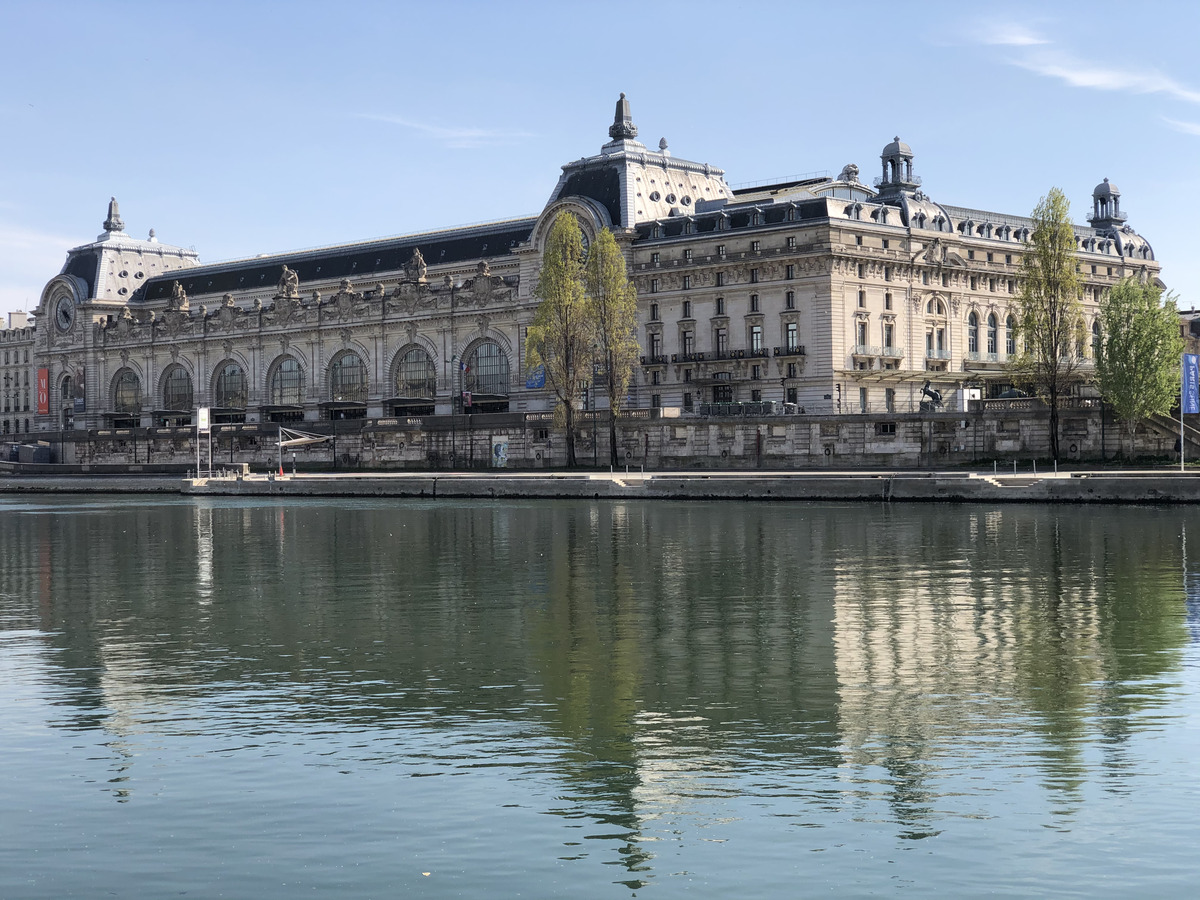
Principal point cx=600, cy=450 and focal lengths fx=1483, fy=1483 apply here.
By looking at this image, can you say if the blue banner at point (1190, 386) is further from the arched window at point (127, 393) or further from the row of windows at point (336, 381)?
the arched window at point (127, 393)

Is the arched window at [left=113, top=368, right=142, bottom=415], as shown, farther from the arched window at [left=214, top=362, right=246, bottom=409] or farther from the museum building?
the arched window at [left=214, top=362, right=246, bottom=409]

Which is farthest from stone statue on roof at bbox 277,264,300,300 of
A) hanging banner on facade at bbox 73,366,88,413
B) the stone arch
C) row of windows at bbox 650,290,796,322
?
row of windows at bbox 650,290,796,322

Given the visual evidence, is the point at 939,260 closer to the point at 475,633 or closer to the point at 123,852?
the point at 475,633

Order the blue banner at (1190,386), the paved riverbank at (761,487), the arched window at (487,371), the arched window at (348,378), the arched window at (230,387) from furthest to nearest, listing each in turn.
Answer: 1. the arched window at (230,387)
2. the arched window at (348,378)
3. the arched window at (487,371)
4. the blue banner at (1190,386)
5. the paved riverbank at (761,487)

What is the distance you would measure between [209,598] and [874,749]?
974 inches

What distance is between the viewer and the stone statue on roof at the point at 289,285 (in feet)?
563

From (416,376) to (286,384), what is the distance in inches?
813

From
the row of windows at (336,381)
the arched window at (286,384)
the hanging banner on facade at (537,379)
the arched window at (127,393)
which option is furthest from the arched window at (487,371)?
the arched window at (127,393)

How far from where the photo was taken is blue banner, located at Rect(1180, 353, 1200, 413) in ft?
286

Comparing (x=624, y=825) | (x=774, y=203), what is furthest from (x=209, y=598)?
(x=774, y=203)

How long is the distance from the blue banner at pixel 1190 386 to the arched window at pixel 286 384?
105352 mm

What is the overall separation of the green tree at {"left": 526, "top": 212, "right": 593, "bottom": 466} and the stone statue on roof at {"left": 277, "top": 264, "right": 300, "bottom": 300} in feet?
209

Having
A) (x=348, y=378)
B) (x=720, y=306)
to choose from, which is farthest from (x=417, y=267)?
(x=720, y=306)

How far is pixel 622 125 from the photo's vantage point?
146125 millimetres
